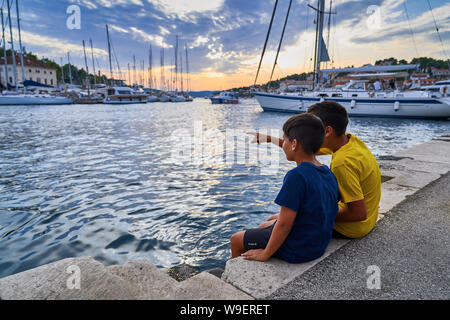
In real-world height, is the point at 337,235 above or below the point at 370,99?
below

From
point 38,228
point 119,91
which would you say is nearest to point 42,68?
point 119,91

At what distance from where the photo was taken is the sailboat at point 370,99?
2609 cm

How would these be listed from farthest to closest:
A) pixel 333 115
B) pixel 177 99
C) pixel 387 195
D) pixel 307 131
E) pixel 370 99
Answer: pixel 177 99 < pixel 370 99 < pixel 387 195 < pixel 333 115 < pixel 307 131

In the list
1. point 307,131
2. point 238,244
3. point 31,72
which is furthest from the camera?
point 31,72

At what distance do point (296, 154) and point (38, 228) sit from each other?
459cm

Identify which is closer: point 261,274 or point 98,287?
point 98,287

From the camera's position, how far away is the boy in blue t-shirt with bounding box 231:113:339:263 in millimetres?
1999

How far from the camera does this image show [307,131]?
2020 mm

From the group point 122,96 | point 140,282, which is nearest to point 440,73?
point 122,96

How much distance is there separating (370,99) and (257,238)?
29.6 m

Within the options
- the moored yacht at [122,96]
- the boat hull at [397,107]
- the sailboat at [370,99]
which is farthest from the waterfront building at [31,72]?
the boat hull at [397,107]

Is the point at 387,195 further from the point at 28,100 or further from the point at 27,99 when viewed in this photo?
the point at 28,100

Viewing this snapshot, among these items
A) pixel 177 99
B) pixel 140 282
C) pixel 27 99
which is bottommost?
pixel 140 282

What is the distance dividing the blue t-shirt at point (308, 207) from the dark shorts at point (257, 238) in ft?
0.50
